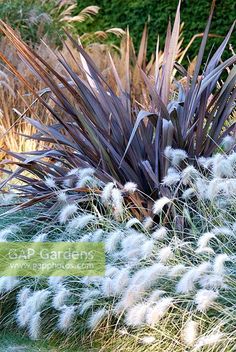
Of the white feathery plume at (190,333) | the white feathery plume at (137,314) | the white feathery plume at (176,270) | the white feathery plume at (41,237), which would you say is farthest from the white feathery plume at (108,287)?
the white feathery plume at (41,237)

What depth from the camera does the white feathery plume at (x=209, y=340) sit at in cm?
260

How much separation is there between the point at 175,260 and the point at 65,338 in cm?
65

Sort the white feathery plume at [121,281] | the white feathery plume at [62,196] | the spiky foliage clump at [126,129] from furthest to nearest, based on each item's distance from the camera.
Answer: the spiky foliage clump at [126,129]
the white feathery plume at [62,196]
the white feathery plume at [121,281]

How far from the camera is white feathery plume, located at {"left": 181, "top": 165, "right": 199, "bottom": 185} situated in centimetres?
328

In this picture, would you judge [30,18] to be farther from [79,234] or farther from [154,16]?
[79,234]

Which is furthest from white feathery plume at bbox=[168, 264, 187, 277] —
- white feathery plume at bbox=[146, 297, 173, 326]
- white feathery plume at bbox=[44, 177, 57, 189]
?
white feathery plume at bbox=[44, 177, 57, 189]

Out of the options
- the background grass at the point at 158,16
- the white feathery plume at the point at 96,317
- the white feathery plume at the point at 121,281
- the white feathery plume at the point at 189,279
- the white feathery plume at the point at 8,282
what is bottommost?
the background grass at the point at 158,16

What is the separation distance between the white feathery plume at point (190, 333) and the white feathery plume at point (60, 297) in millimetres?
575

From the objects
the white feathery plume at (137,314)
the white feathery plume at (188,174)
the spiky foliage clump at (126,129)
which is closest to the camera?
the white feathery plume at (137,314)

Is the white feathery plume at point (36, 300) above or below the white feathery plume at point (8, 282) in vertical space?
above

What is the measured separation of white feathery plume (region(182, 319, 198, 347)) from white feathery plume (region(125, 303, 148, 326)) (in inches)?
7.3

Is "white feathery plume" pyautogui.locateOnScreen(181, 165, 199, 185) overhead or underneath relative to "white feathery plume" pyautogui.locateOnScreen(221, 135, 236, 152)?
overhead

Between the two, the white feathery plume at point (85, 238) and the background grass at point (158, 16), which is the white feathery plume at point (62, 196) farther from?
the background grass at point (158, 16)

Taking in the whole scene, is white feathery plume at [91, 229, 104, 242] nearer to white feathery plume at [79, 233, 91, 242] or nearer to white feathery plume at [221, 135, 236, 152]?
white feathery plume at [79, 233, 91, 242]
